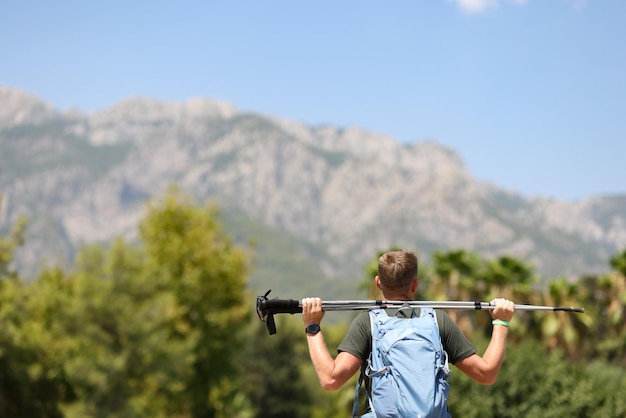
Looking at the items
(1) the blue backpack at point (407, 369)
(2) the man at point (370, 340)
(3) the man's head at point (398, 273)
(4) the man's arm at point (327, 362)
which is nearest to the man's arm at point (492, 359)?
(2) the man at point (370, 340)

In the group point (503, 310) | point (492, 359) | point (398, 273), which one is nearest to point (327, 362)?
point (398, 273)

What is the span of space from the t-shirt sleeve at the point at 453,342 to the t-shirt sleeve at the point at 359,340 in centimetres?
41

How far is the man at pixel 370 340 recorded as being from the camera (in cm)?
435

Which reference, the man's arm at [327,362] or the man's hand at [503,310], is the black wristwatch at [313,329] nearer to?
the man's arm at [327,362]

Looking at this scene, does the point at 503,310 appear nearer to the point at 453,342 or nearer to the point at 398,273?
the point at 453,342

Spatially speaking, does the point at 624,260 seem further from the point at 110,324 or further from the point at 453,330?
the point at 453,330

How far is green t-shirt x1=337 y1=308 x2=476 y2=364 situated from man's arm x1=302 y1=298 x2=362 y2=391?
2.8 inches

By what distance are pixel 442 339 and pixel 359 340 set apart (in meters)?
0.47

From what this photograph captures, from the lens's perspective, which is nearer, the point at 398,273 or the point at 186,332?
the point at 398,273

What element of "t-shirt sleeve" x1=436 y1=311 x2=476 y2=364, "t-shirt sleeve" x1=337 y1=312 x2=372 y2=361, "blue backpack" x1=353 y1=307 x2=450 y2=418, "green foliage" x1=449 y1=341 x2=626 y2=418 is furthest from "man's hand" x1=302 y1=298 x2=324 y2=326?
"green foliage" x1=449 y1=341 x2=626 y2=418

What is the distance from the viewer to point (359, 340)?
4.42 m

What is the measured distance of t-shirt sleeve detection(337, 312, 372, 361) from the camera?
4.40m

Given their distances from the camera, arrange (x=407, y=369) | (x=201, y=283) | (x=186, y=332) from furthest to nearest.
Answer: (x=201, y=283) < (x=186, y=332) < (x=407, y=369)

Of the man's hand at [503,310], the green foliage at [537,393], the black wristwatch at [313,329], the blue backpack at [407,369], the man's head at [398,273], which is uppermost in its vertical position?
the man's head at [398,273]
